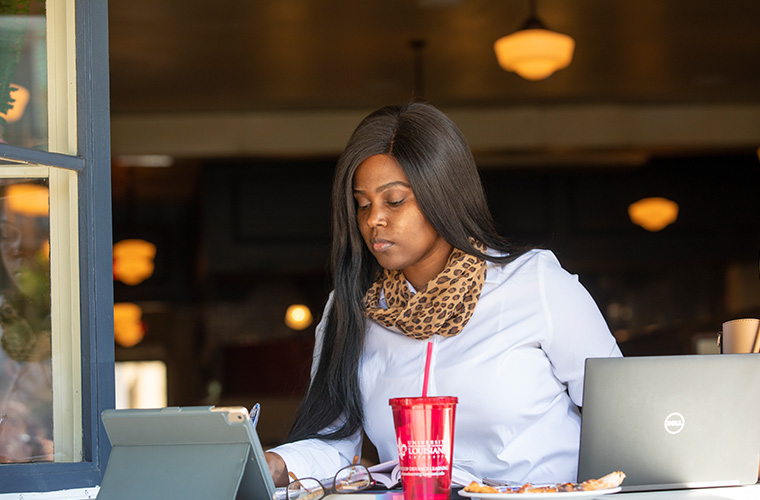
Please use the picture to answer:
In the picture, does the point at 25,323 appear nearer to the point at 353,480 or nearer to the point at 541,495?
the point at 353,480

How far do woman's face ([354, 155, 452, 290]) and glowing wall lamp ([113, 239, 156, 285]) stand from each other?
6700mm

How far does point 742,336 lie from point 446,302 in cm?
58

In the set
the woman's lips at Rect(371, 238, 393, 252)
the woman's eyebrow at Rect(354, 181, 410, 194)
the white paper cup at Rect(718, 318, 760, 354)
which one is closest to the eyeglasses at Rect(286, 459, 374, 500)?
the woman's lips at Rect(371, 238, 393, 252)

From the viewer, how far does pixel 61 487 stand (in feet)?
5.70

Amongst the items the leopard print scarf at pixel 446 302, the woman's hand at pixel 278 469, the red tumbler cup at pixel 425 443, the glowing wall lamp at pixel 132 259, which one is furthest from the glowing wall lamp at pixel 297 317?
the red tumbler cup at pixel 425 443

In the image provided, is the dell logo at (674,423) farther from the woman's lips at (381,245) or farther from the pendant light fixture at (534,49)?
the pendant light fixture at (534,49)

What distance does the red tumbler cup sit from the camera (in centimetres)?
114

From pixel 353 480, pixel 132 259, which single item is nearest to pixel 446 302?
pixel 353 480

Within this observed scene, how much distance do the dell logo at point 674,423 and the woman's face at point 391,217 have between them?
26.8 inches

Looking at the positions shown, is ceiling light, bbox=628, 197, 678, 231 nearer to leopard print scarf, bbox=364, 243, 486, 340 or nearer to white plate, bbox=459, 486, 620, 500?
leopard print scarf, bbox=364, 243, 486, 340

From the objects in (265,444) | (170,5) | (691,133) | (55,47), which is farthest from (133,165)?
(55,47)

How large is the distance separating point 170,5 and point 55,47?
9.98ft

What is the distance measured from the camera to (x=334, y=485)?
1.45 metres

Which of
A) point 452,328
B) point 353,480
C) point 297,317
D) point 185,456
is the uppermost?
point 452,328
